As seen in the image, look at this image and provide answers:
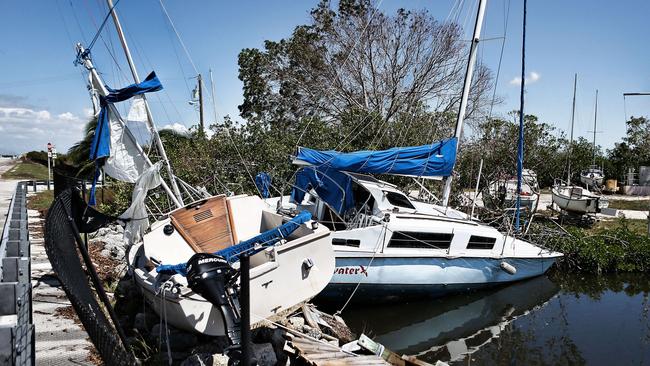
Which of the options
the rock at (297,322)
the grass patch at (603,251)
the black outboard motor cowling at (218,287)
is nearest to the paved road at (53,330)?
the black outboard motor cowling at (218,287)

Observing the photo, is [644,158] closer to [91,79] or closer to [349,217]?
[349,217]

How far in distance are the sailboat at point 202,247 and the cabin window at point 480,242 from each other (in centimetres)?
520

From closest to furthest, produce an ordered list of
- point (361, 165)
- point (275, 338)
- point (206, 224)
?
point (275, 338) → point (206, 224) → point (361, 165)

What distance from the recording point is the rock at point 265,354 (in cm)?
662

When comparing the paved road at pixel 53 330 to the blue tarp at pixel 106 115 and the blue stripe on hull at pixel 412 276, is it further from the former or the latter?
the blue stripe on hull at pixel 412 276

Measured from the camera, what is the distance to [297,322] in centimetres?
856

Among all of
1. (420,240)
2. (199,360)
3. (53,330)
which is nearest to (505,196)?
(420,240)

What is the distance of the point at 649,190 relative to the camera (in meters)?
33.9

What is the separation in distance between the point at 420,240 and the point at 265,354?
559cm

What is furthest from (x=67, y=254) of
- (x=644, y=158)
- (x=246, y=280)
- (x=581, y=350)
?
(x=644, y=158)

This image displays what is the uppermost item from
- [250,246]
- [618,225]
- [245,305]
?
[250,246]

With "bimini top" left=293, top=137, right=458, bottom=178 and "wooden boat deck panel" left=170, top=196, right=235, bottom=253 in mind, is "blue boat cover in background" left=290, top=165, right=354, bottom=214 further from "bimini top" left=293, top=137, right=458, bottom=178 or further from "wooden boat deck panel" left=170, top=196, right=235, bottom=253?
"wooden boat deck panel" left=170, top=196, right=235, bottom=253

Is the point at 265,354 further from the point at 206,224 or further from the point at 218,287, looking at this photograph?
the point at 206,224

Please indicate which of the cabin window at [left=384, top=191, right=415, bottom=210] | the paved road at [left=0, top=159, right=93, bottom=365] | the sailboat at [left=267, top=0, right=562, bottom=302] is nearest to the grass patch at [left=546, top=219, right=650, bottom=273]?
the sailboat at [left=267, top=0, right=562, bottom=302]
